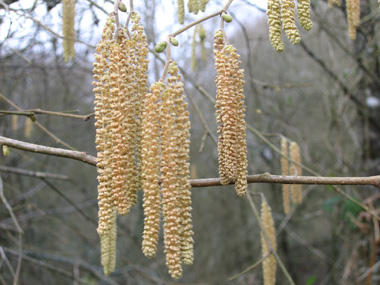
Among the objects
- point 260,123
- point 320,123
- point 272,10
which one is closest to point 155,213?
point 272,10

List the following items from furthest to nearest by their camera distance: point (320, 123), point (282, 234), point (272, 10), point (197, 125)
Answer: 1. point (320, 123)
2. point (197, 125)
3. point (282, 234)
4. point (272, 10)

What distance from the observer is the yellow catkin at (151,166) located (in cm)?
110

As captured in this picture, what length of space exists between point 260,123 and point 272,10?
6628mm

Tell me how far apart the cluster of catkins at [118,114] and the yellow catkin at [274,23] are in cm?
40

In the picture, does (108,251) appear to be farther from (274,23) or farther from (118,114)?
(274,23)

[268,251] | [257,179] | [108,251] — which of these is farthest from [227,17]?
[268,251]

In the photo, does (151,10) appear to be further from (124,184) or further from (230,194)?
(124,184)

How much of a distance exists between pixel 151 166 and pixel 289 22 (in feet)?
1.92

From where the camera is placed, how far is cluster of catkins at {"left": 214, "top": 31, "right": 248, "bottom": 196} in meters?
1.21

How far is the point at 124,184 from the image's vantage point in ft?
3.78

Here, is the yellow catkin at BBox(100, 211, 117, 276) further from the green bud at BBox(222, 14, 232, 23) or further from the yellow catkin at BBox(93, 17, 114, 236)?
the green bud at BBox(222, 14, 232, 23)

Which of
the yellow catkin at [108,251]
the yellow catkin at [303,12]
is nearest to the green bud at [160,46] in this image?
the yellow catkin at [303,12]

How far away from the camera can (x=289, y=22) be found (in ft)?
3.83

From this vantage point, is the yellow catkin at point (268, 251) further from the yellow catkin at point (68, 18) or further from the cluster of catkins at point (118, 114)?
the yellow catkin at point (68, 18)
